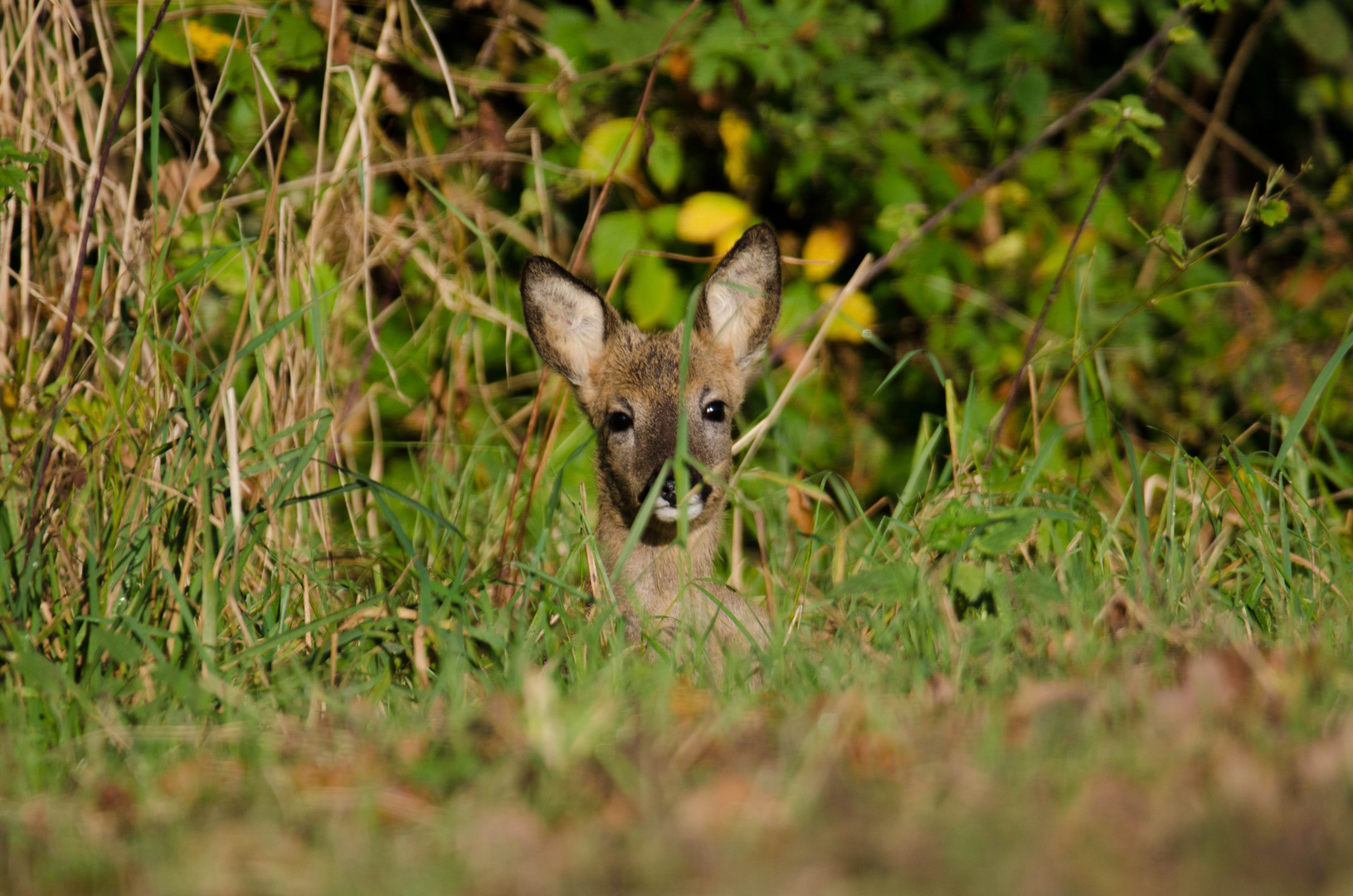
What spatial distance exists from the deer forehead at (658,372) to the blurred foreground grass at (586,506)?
0.24 m

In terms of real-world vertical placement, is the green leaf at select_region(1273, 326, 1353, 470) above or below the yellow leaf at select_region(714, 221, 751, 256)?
above

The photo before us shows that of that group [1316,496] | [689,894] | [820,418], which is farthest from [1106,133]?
[689,894]

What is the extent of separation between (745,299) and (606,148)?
3.53 feet

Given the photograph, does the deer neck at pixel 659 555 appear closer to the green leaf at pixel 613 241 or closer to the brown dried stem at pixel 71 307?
the green leaf at pixel 613 241

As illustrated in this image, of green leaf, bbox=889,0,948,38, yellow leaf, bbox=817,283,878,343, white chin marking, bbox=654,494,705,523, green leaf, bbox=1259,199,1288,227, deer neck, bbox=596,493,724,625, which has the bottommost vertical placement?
deer neck, bbox=596,493,724,625

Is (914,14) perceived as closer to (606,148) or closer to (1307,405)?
(606,148)

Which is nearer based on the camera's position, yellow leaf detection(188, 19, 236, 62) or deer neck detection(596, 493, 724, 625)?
deer neck detection(596, 493, 724, 625)

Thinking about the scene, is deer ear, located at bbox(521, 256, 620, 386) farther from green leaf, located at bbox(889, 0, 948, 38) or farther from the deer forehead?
green leaf, located at bbox(889, 0, 948, 38)

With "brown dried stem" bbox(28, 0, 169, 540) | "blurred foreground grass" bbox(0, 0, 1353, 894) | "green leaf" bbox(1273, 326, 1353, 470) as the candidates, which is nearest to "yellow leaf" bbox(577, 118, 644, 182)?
"blurred foreground grass" bbox(0, 0, 1353, 894)

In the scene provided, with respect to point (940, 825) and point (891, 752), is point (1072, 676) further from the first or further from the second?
point (940, 825)

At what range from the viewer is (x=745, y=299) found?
468 cm

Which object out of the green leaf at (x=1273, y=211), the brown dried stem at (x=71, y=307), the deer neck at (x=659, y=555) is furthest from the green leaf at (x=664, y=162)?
the green leaf at (x=1273, y=211)

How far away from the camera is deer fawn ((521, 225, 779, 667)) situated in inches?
161

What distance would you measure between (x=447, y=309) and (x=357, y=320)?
48 cm
